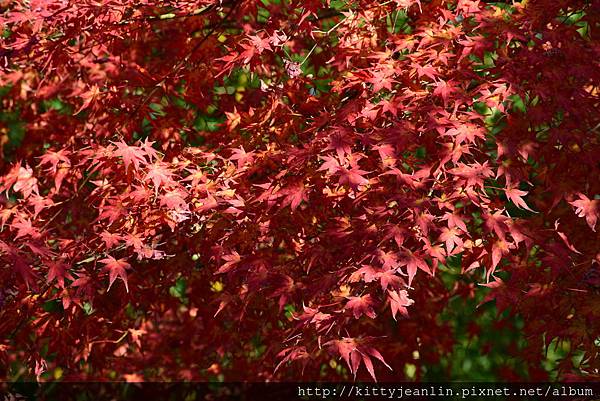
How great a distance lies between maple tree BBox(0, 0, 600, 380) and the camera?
2.77 metres

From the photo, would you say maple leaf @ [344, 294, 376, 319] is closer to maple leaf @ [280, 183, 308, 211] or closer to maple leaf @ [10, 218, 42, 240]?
maple leaf @ [280, 183, 308, 211]

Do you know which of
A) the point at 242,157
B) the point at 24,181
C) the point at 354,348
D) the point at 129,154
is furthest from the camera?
the point at 24,181

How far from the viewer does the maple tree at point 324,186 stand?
277 cm

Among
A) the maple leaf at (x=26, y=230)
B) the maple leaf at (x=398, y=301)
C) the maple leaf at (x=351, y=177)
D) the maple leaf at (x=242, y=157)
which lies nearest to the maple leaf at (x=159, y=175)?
the maple leaf at (x=242, y=157)

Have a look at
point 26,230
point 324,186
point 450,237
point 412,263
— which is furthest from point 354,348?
point 26,230

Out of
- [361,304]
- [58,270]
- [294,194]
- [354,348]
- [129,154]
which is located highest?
[129,154]

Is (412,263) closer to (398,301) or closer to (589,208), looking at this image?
(398,301)

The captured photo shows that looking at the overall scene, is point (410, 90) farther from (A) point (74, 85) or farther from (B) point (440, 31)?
(A) point (74, 85)

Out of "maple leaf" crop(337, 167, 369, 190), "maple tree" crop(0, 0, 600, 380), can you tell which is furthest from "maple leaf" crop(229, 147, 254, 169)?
"maple leaf" crop(337, 167, 369, 190)

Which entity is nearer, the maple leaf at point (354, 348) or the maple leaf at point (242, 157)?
the maple leaf at point (354, 348)

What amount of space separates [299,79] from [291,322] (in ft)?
3.60

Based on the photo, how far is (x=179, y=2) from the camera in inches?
136

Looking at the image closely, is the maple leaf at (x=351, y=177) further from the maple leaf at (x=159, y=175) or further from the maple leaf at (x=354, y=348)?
the maple leaf at (x=159, y=175)

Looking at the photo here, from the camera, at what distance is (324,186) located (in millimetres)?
2953
